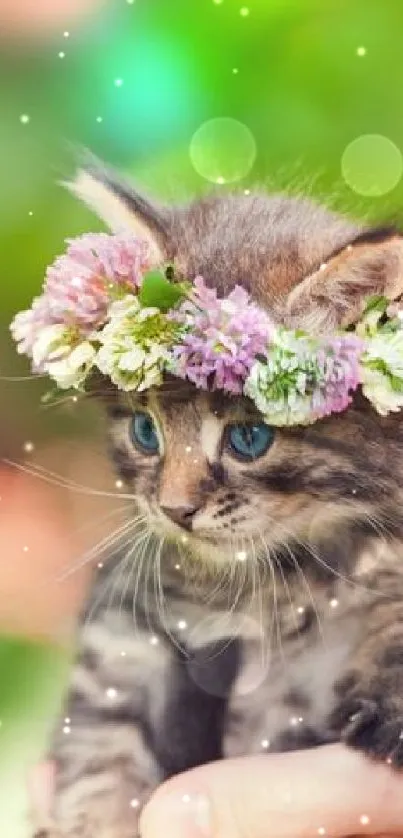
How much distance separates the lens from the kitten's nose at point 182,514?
0.69 m

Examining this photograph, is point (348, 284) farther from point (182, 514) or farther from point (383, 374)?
point (182, 514)

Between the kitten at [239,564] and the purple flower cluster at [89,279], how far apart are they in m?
0.02

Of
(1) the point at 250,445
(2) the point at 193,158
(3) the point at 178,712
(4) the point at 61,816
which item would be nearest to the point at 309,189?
(2) the point at 193,158

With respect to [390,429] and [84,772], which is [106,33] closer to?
[390,429]

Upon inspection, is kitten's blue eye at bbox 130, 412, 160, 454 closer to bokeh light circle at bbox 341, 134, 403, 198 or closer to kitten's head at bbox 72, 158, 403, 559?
kitten's head at bbox 72, 158, 403, 559

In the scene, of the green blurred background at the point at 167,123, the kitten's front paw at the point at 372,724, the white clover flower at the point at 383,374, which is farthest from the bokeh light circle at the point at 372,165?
the kitten's front paw at the point at 372,724

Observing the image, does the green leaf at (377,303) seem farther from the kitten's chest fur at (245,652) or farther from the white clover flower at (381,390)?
the kitten's chest fur at (245,652)

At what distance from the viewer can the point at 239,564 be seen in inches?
28.1

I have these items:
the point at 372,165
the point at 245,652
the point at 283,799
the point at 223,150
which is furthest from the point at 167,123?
the point at 283,799

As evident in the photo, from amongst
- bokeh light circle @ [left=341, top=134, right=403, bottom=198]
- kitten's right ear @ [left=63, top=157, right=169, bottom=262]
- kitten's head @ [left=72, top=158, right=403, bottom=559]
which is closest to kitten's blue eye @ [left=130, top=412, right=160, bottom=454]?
kitten's head @ [left=72, top=158, right=403, bottom=559]

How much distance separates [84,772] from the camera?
74cm

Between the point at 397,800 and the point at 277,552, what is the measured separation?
0.61ft

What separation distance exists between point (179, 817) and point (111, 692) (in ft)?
0.32

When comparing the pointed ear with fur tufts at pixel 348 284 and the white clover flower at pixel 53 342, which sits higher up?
the white clover flower at pixel 53 342
